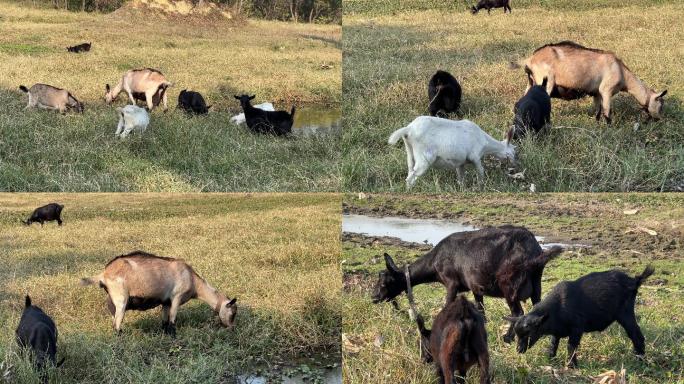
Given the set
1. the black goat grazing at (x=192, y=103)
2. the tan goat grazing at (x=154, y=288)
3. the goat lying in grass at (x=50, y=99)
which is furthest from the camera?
the black goat grazing at (x=192, y=103)

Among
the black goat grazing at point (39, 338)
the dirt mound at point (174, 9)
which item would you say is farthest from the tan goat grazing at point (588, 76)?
the dirt mound at point (174, 9)

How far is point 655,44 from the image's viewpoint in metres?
16.2

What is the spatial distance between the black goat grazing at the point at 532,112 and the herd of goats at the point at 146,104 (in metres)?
4.63

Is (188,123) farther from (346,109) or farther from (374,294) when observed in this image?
(374,294)

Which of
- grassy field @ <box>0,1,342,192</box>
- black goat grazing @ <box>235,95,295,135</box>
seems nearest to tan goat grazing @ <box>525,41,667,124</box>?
grassy field @ <box>0,1,342,192</box>

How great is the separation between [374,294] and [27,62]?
1438cm

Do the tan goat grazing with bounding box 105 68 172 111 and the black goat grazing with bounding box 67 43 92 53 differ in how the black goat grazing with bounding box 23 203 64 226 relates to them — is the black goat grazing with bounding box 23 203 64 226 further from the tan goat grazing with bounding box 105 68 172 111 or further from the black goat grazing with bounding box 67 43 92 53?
the black goat grazing with bounding box 67 43 92 53

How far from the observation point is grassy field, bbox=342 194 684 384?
241 inches

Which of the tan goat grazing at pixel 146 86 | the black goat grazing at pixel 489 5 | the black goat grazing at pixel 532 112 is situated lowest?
the tan goat grazing at pixel 146 86

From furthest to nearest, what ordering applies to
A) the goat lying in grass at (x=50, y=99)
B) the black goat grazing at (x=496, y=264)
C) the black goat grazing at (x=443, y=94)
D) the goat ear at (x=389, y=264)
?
1. the goat lying in grass at (x=50, y=99)
2. the black goat grazing at (x=443, y=94)
3. the goat ear at (x=389, y=264)
4. the black goat grazing at (x=496, y=264)

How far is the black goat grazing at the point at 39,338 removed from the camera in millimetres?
6676

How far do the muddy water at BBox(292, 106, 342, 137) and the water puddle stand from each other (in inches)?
83.4

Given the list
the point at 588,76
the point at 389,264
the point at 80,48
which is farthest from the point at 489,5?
the point at 389,264

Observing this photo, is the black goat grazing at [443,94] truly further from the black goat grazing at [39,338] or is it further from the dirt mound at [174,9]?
the dirt mound at [174,9]
